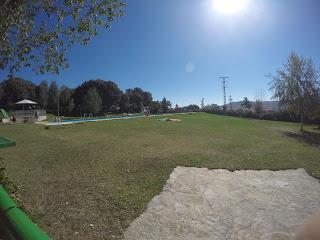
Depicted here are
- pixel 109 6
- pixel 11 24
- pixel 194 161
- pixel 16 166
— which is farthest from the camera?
pixel 194 161

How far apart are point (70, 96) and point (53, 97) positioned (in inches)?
208

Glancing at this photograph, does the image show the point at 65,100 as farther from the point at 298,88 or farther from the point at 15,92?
the point at 298,88

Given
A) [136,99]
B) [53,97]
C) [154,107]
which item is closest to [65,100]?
[53,97]

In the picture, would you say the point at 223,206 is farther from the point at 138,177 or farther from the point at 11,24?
the point at 11,24

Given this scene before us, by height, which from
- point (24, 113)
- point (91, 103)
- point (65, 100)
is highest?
point (65, 100)

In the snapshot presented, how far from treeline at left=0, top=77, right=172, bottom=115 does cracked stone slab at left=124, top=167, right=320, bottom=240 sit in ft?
213

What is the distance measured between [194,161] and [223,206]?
519cm

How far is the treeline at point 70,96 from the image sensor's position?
7425 cm

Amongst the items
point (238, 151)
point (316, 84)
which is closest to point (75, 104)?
point (316, 84)

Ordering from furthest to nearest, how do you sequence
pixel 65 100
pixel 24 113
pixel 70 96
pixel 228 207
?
1. pixel 70 96
2. pixel 65 100
3. pixel 24 113
4. pixel 228 207

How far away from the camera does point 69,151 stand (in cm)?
1438

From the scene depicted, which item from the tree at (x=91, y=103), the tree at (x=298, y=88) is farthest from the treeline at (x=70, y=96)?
the tree at (x=298, y=88)

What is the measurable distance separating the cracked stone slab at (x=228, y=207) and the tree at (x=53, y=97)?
7794cm

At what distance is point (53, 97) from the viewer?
81.4 m
